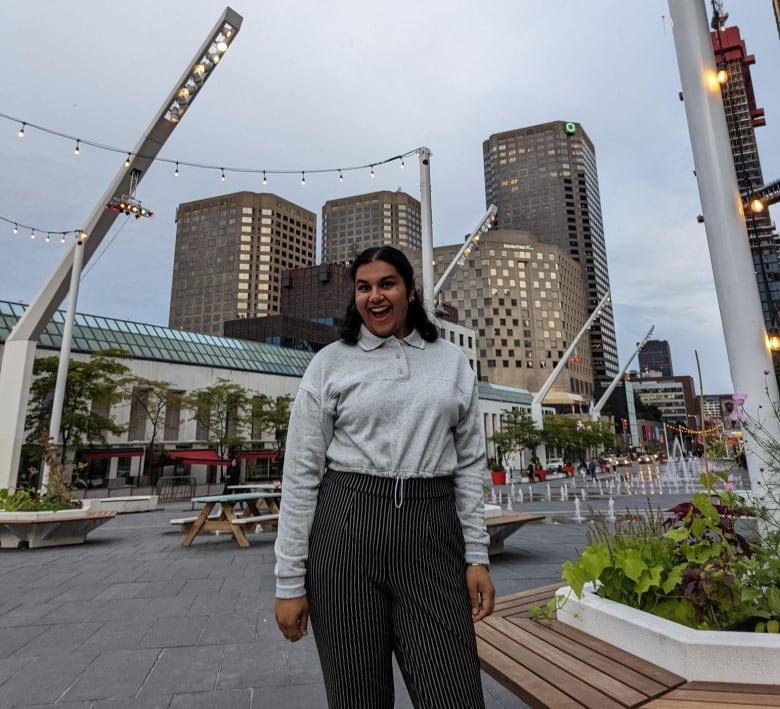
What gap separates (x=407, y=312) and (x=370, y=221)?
537ft

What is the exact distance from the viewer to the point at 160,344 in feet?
130

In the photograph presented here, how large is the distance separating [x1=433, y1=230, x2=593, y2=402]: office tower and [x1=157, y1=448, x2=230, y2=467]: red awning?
85.4 meters

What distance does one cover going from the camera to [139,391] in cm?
3447

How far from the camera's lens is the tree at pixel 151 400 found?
33.8 m

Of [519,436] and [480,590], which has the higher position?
[519,436]

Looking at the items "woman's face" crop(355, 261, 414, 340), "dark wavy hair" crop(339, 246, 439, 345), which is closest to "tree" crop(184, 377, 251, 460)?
"dark wavy hair" crop(339, 246, 439, 345)

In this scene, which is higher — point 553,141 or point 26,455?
point 553,141

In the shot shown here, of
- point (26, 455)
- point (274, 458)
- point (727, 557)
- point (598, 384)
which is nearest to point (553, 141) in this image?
point (598, 384)

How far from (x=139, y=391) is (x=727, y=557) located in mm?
37374

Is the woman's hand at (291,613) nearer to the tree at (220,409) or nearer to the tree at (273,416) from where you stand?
the tree at (220,409)

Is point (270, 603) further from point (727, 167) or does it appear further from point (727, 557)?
point (727, 167)

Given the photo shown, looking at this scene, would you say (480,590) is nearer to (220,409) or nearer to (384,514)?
(384,514)

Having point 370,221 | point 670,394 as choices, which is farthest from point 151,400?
point 670,394

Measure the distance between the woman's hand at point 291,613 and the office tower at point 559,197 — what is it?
161 metres
